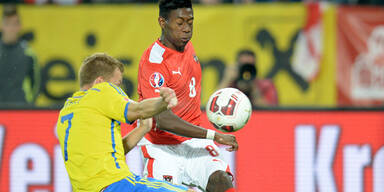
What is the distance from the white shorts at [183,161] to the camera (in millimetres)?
5730

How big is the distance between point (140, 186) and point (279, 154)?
12.0 ft

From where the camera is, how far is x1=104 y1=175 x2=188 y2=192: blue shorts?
4.71m

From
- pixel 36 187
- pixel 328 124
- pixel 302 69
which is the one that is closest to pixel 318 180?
pixel 328 124

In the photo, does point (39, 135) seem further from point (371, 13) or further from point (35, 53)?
point (371, 13)

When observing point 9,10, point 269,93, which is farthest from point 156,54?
point 9,10

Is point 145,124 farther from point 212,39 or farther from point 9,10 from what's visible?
point 212,39

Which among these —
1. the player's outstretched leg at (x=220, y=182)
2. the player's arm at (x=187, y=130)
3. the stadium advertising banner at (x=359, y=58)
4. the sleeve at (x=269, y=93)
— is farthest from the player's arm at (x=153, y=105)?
the stadium advertising banner at (x=359, y=58)

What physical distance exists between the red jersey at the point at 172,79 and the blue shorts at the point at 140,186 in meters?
0.97

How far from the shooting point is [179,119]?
17.9 ft

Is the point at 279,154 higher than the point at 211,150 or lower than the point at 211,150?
lower

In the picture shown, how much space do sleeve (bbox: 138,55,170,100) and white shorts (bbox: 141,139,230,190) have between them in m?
0.58

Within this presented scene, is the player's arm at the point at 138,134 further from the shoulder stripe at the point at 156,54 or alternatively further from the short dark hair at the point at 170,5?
the short dark hair at the point at 170,5

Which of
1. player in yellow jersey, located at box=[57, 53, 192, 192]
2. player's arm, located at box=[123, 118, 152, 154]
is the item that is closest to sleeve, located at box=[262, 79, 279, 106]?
player's arm, located at box=[123, 118, 152, 154]

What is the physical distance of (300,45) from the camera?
405 inches
